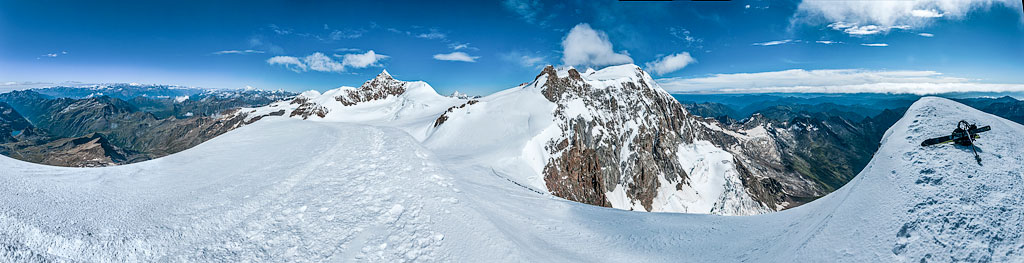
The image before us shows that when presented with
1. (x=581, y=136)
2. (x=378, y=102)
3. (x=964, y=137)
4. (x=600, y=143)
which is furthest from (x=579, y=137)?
(x=378, y=102)

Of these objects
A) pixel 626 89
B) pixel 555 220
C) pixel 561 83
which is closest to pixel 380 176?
pixel 555 220

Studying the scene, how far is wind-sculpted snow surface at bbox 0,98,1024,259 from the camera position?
4.84 metres

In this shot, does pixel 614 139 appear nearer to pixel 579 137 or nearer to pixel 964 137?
pixel 579 137

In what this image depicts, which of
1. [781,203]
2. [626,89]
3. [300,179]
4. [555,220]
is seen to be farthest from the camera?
[781,203]

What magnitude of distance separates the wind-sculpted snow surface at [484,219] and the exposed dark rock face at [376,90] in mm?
133655

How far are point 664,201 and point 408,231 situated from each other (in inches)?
4607

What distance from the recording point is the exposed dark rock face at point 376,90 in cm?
13688

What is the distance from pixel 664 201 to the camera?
110250 mm

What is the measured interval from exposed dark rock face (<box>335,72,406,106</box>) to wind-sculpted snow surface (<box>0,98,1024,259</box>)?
134m

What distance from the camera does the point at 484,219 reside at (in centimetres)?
855

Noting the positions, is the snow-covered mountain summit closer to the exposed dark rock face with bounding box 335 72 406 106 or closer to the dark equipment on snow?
the exposed dark rock face with bounding box 335 72 406 106

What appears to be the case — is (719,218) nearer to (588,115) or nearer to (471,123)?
(471,123)

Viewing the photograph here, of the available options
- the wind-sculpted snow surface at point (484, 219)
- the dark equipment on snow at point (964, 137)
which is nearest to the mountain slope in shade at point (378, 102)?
the wind-sculpted snow surface at point (484, 219)

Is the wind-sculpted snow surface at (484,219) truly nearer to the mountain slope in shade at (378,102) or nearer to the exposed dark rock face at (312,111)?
the mountain slope in shade at (378,102)
